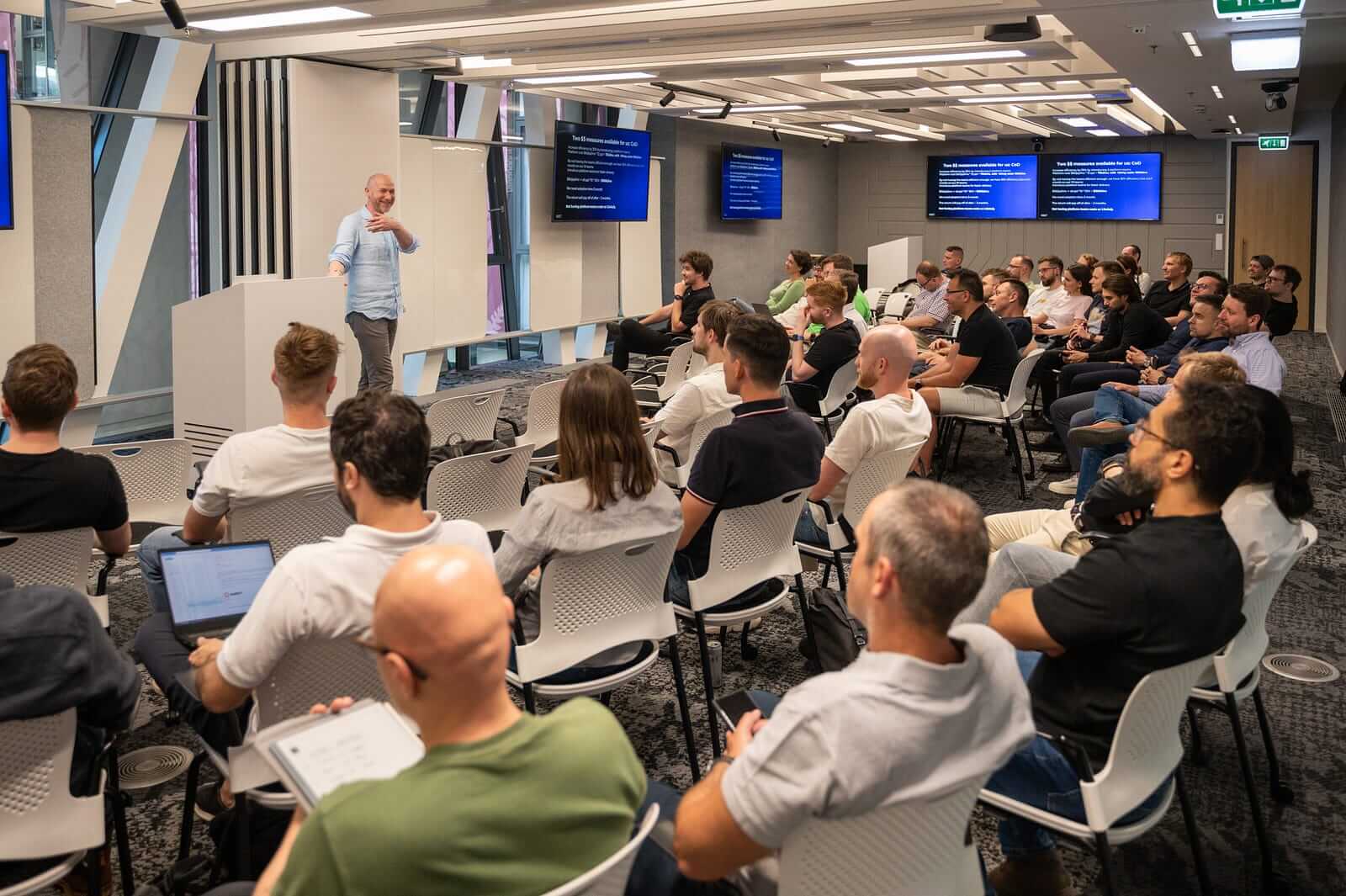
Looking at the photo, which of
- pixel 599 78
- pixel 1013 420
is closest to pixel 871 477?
pixel 1013 420

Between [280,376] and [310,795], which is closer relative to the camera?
[310,795]

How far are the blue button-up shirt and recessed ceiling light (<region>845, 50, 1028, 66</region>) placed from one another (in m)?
3.63

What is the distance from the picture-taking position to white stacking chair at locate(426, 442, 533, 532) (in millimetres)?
4066

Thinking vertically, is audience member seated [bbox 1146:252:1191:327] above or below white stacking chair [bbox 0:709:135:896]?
above

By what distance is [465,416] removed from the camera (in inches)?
211

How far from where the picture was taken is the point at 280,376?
3.51m

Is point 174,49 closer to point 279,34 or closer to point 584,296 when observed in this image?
point 279,34

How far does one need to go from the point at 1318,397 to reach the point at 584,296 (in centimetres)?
747

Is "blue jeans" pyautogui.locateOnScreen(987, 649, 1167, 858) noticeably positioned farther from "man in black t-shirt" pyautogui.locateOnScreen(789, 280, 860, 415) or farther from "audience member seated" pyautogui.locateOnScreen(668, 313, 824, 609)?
"man in black t-shirt" pyautogui.locateOnScreen(789, 280, 860, 415)

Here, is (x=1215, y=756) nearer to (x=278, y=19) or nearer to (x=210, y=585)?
(x=210, y=585)

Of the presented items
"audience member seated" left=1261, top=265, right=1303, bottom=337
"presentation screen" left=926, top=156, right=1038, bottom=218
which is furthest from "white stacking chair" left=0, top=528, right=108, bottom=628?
"presentation screen" left=926, top=156, right=1038, bottom=218

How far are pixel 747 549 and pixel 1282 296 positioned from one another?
9.05 meters

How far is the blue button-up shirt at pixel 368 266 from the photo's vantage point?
27.0 ft

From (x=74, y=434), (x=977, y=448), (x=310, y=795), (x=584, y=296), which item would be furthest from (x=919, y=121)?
(x=310, y=795)
